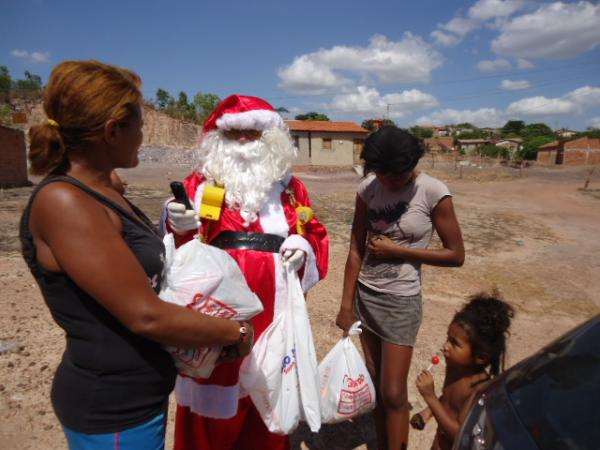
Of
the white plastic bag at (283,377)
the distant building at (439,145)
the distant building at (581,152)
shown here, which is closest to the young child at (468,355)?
the white plastic bag at (283,377)

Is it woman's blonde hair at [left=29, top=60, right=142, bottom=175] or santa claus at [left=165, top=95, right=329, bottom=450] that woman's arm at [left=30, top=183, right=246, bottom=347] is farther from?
santa claus at [left=165, top=95, right=329, bottom=450]

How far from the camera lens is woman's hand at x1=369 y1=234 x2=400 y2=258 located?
2184 mm

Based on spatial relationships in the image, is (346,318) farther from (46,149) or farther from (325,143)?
(325,143)

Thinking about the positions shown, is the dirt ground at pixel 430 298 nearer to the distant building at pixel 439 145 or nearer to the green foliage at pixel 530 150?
the distant building at pixel 439 145

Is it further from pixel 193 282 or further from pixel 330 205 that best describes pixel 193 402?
pixel 330 205

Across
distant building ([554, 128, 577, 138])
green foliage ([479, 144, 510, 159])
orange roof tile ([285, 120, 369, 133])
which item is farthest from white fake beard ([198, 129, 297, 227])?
distant building ([554, 128, 577, 138])

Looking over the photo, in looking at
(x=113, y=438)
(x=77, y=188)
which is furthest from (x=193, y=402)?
(x=77, y=188)

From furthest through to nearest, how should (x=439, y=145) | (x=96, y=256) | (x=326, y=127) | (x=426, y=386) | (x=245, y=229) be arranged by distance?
1. (x=439, y=145)
2. (x=326, y=127)
3. (x=245, y=229)
4. (x=426, y=386)
5. (x=96, y=256)

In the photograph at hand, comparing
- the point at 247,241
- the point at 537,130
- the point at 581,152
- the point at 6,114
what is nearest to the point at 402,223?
the point at 247,241

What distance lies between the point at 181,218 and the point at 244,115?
77cm

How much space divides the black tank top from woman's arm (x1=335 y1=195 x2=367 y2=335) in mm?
1350

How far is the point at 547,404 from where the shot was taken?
120 centimetres

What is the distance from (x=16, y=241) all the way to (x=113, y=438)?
703 cm

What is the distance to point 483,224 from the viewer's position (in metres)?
9.79
